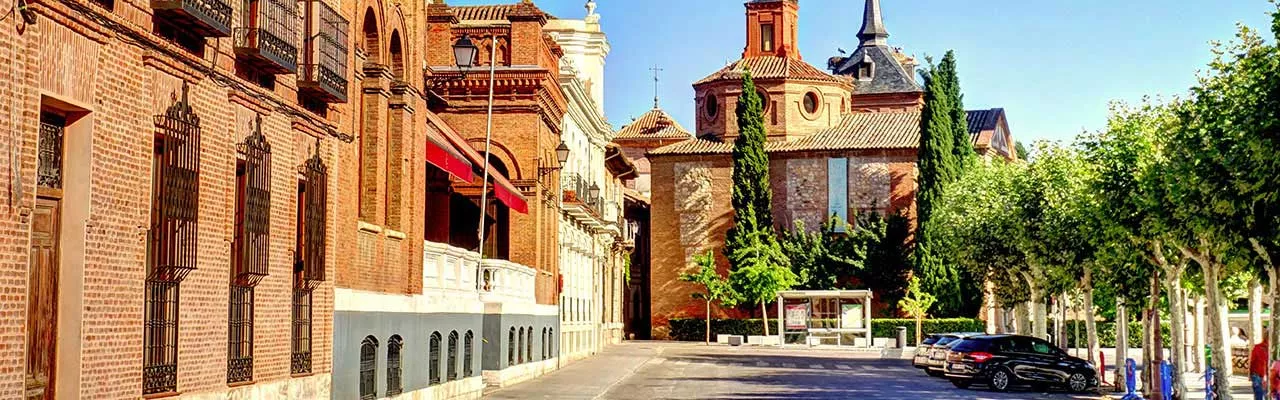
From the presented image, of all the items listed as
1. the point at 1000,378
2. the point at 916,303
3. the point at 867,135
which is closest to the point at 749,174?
the point at 867,135

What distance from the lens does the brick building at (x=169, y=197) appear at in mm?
11289

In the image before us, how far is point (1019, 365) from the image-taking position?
120ft

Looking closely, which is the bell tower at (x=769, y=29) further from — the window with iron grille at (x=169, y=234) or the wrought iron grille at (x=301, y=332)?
the window with iron grille at (x=169, y=234)

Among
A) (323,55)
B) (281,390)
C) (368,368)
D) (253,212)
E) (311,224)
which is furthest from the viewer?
(368,368)

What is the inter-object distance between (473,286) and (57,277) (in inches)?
730

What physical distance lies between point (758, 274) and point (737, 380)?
40.8 metres

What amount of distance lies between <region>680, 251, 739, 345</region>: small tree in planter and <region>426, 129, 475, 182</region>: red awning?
5211 cm

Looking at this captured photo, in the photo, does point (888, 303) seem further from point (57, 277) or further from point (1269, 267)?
point (57, 277)

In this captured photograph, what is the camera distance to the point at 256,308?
662 inches

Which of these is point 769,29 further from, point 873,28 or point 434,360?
point 434,360

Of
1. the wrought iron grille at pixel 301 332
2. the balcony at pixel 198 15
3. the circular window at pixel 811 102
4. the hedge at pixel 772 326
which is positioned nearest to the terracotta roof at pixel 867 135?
the circular window at pixel 811 102

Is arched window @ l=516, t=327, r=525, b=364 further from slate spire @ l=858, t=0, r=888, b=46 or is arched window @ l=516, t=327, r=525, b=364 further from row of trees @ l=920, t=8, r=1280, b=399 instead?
slate spire @ l=858, t=0, r=888, b=46

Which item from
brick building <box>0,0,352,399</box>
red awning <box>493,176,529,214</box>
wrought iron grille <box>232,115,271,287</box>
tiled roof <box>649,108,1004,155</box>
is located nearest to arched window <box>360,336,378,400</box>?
brick building <box>0,0,352,399</box>

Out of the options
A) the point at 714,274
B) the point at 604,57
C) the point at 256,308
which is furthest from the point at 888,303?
the point at 256,308
